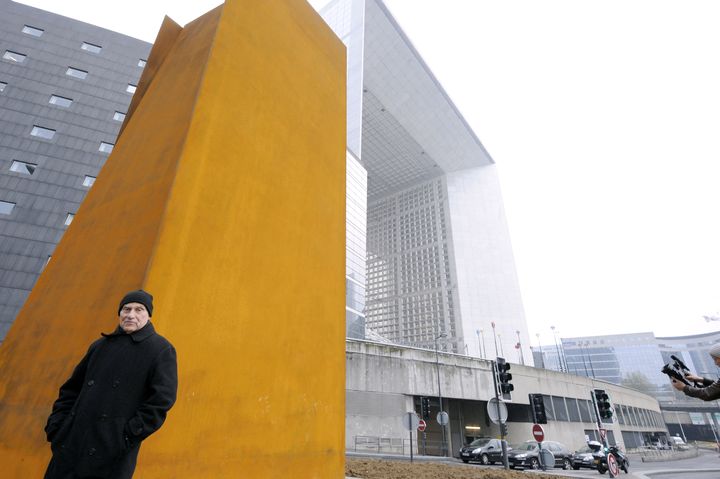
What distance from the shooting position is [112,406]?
79.9 inches

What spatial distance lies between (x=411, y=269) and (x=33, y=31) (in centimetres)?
6308

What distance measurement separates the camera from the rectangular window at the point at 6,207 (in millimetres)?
25516

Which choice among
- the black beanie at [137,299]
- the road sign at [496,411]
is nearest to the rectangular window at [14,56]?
the black beanie at [137,299]

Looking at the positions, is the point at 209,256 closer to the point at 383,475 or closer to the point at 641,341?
the point at 383,475

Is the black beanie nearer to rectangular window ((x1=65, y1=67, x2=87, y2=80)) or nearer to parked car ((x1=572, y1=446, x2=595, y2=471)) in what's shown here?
parked car ((x1=572, y1=446, x2=595, y2=471))

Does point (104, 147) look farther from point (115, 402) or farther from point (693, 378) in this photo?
point (693, 378)

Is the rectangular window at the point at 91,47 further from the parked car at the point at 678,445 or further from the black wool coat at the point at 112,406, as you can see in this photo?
the parked car at the point at 678,445

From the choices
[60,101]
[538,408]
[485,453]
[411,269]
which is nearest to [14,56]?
[60,101]

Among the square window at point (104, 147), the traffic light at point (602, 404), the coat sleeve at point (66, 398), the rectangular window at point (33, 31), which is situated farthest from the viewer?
the rectangular window at point (33, 31)

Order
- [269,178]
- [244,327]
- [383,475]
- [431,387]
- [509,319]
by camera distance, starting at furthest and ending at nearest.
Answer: [509,319]
[431,387]
[383,475]
[269,178]
[244,327]

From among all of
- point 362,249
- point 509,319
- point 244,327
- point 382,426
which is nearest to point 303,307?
point 244,327

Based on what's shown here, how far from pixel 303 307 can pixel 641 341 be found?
143m

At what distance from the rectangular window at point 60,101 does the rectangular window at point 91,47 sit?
247 inches

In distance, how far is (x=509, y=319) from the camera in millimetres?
66000
